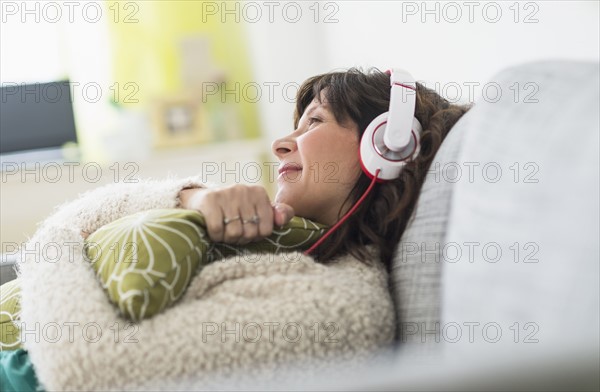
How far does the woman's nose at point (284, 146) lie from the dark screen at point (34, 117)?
9.20ft

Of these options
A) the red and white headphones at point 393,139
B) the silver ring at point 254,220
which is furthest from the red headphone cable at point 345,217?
the silver ring at point 254,220

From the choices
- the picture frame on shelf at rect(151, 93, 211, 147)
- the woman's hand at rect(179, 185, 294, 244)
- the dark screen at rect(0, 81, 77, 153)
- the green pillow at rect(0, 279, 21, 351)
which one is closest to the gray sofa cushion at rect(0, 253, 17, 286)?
the green pillow at rect(0, 279, 21, 351)

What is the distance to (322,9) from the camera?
3.79 m

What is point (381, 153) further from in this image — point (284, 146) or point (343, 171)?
point (284, 146)

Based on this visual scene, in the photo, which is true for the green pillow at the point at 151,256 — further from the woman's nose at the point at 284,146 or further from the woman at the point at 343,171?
the woman's nose at the point at 284,146

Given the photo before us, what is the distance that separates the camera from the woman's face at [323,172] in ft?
4.06

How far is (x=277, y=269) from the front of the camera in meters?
0.98

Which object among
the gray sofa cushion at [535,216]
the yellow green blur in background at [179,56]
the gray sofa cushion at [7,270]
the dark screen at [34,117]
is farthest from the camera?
the yellow green blur in background at [179,56]

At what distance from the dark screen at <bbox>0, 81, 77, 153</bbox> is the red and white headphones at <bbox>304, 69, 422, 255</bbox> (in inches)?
118

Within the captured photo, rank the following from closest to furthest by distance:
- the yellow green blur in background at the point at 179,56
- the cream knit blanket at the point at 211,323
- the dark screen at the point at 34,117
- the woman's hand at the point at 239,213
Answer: the cream knit blanket at the point at 211,323
the woman's hand at the point at 239,213
the dark screen at the point at 34,117
the yellow green blur in background at the point at 179,56

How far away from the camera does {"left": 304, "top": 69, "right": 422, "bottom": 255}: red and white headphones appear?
3.68 ft

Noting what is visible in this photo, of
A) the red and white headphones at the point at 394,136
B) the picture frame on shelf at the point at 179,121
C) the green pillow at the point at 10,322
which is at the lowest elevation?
the picture frame on shelf at the point at 179,121

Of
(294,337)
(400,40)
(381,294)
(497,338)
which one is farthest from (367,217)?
(400,40)

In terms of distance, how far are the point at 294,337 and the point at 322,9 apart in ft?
10.2
